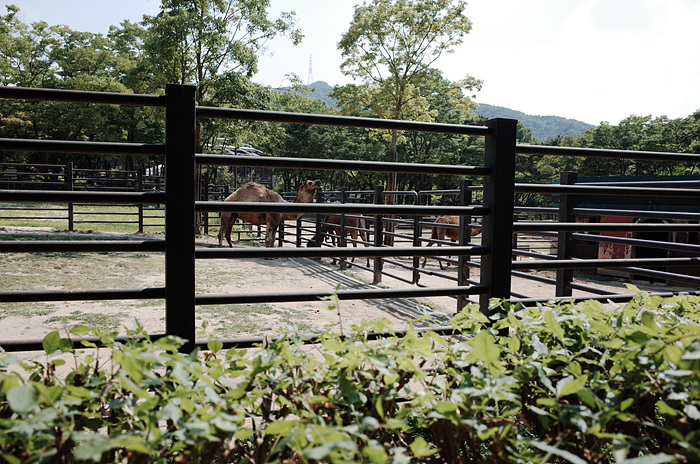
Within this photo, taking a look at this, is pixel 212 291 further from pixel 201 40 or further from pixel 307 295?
pixel 201 40

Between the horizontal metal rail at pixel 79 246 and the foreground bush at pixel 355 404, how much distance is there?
0.65m

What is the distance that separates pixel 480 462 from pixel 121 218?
21.9 meters

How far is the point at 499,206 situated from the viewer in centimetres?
224

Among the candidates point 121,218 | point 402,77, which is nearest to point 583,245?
point 402,77

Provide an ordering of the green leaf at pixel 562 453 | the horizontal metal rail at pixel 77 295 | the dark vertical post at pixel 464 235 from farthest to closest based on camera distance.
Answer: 1. the dark vertical post at pixel 464 235
2. the horizontal metal rail at pixel 77 295
3. the green leaf at pixel 562 453

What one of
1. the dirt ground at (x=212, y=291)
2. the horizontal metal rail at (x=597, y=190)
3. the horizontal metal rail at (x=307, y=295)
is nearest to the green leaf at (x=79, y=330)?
the dirt ground at (x=212, y=291)

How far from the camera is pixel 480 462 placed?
1.16 metres

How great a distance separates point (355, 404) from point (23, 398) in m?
0.65

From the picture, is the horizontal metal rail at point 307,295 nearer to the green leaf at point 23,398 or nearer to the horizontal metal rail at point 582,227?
the horizontal metal rail at point 582,227

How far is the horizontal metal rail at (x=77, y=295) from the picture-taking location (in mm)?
1747

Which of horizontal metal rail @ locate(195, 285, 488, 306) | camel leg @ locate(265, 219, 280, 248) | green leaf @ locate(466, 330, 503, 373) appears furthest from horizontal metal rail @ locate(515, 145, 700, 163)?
camel leg @ locate(265, 219, 280, 248)

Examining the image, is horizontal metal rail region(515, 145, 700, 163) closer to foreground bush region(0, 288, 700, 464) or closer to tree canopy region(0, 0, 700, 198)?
foreground bush region(0, 288, 700, 464)

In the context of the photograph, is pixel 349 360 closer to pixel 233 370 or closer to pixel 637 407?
pixel 233 370

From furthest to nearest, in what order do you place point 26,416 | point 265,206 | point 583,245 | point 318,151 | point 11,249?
1. point 318,151
2. point 583,245
3. point 265,206
4. point 11,249
5. point 26,416
